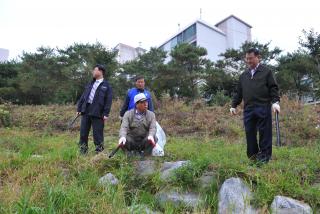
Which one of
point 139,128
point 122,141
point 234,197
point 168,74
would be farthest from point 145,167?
point 168,74

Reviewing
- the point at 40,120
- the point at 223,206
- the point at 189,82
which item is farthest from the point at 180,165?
the point at 189,82

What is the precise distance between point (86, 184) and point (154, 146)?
122 centimetres

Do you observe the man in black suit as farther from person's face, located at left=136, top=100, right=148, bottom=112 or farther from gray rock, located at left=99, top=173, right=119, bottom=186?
gray rock, located at left=99, top=173, right=119, bottom=186

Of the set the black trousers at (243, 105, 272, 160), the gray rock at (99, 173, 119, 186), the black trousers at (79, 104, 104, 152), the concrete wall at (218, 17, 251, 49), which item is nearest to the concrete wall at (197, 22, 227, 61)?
the concrete wall at (218, 17, 251, 49)

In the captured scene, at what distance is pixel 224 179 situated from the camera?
4.51 meters

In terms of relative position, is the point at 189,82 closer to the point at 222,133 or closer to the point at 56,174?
the point at 222,133

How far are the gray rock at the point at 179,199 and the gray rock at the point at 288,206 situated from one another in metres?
0.79

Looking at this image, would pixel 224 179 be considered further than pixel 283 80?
No

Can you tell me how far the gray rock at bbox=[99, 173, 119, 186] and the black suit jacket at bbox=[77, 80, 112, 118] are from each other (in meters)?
1.49

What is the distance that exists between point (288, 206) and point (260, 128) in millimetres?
1286

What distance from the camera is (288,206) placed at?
392cm

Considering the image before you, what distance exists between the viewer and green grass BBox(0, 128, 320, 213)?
11.8 feet

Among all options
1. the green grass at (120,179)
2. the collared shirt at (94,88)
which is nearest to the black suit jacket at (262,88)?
the green grass at (120,179)

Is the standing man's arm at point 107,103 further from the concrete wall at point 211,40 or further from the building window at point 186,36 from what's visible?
the building window at point 186,36
